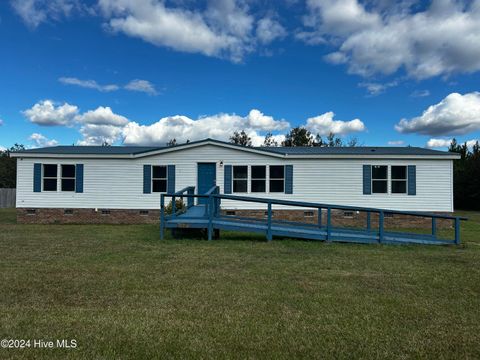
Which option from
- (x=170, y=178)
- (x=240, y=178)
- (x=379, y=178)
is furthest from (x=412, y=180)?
(x=170, y=178)

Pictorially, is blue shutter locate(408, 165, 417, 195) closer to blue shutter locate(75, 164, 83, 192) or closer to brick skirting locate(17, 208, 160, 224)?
brick skirting locate(17, 208, 160, 224)

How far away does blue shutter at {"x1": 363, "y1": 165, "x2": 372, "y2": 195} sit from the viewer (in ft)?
50.0

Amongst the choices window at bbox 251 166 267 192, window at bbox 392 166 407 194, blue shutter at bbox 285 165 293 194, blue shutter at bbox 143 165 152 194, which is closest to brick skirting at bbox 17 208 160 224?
blue shutter at bbox 143 165 152 194

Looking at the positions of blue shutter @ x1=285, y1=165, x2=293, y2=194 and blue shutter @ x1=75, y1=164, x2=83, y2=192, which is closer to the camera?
blue shutter @ x1=285, y1=165, x2=293, y2=194

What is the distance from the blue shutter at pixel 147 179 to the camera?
15500 millimetres

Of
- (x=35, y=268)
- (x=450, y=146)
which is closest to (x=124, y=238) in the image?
(x=35, y=268)

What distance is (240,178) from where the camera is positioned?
50.8ft

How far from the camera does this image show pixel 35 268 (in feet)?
21.0

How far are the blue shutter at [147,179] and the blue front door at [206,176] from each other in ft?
6.62

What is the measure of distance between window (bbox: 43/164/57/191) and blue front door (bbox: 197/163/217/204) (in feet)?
20.1

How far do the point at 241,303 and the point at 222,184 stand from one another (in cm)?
1084

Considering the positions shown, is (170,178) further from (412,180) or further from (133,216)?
(412,180)

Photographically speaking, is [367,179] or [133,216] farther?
[133,216]

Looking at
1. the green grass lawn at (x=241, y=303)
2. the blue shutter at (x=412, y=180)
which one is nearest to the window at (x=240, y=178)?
the blue shutter at (x=412, y=180)
